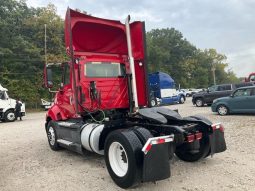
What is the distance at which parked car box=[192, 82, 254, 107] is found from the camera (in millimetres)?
21953

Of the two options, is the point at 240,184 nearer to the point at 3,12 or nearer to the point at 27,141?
the point at 27,141

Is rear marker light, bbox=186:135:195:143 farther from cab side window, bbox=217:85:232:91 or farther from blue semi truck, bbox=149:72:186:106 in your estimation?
blue semi truck, bbox=149:72:186:106

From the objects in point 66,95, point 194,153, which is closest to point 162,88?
point 66,95

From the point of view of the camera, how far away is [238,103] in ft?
50.3

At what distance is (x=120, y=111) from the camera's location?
7.94 meters

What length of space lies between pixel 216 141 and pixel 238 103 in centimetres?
1010

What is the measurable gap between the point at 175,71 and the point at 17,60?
49.6 meters

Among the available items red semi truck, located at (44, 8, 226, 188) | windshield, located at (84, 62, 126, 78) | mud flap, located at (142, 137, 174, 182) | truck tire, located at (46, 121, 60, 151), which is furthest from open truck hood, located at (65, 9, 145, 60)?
mud flap, located at (142, 137, 174, 182)

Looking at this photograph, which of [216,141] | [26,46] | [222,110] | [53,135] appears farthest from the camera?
[26,46]

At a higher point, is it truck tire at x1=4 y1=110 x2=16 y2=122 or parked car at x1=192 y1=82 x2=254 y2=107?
parked car at x1=192 y1=82 x2=254 y2=107

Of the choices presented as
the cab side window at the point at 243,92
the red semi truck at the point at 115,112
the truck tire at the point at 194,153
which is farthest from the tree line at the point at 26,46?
the truck tire at the point at 194,153

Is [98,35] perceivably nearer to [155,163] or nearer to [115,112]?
[115,112]

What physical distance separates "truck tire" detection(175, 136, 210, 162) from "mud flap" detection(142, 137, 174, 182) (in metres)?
1.60

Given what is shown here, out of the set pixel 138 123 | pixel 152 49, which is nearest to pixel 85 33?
pixel 138 123
